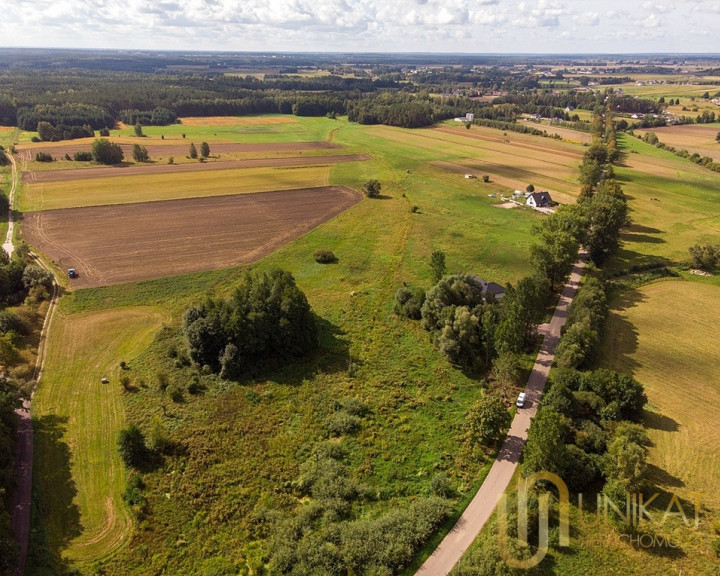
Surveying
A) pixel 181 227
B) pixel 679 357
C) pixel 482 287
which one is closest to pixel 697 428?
pixel 679 357

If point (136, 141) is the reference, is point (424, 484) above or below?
below

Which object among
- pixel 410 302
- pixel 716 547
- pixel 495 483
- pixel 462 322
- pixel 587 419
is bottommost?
pixel 495 483

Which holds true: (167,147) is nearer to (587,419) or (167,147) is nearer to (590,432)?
(587,419)

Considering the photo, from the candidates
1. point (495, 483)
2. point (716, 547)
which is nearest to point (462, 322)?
point (495, 483)

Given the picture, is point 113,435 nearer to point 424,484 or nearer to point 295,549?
point 295,549

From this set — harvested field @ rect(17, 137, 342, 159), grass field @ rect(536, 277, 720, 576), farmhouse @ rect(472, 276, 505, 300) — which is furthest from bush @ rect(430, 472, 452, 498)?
harvested field @ rect(17, 137, 342, 159)

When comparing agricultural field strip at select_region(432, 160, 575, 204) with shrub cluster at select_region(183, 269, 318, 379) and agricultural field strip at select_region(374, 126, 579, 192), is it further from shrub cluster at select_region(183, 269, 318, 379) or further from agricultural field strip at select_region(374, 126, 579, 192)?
shrub cluster at select_region(183, 269, 318, 379)
